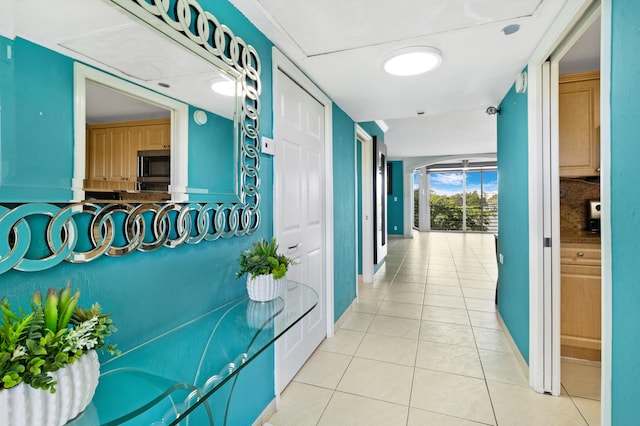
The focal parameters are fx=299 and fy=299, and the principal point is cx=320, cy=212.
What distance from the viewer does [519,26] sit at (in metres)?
1.66

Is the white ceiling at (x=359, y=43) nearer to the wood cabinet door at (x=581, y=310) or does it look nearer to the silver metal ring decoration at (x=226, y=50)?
the silver metal ring decoration at (x=226, y=50)

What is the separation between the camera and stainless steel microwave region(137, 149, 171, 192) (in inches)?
39.4

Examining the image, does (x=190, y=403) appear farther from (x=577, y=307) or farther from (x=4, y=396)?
(x=577, y=307)

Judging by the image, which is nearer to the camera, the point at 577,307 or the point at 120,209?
the point at 120,209

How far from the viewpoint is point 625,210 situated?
1002 mm

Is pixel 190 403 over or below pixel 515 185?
below

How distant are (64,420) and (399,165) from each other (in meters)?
10.2

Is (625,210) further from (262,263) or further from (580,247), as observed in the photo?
(580,247)

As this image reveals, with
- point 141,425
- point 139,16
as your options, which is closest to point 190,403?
point 141,425

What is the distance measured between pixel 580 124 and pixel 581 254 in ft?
3.47

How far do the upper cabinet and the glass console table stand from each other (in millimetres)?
2532

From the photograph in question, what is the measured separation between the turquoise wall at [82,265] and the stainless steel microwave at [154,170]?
0.69 ft

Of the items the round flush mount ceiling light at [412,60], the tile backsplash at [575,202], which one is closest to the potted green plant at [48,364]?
the round flush mount ceiling light at [412,60]

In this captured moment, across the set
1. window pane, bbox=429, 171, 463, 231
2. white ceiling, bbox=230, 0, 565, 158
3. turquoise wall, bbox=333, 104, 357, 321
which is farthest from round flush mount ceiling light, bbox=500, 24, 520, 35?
window pane, bbox=429, 171, 463, 231
